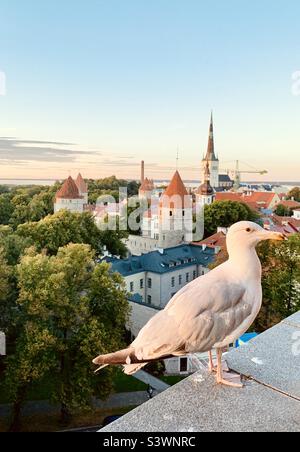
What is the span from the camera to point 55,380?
39.2 feet

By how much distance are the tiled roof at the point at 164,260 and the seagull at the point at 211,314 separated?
69.8ft

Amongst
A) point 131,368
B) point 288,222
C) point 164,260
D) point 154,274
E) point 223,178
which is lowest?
point 154,274

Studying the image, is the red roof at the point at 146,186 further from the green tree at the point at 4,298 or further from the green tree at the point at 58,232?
the green tree at the point at 4,298

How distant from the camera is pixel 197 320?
226 cm

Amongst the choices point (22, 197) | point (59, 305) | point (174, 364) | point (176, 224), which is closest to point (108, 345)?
point (59, 305)

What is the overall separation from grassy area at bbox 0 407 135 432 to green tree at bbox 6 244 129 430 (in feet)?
1.05

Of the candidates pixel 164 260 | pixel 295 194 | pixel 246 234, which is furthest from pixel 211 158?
pixel 246 234

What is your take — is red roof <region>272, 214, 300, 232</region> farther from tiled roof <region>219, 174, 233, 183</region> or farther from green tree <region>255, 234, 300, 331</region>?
tiled roof <region>219, 174, 233, 183</region>

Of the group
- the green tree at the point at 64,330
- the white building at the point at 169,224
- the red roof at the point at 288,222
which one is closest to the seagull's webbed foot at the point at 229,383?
the green tree at the point at 64,330

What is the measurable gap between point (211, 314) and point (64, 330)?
10951 millimetres

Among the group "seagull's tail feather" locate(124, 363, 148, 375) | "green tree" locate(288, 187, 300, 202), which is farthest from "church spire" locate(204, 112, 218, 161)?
"seagull's tail feather" locate(124, 363, 148, 375)

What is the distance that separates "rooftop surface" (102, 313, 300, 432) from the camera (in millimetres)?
2135

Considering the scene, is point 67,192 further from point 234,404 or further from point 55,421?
point 234,404
